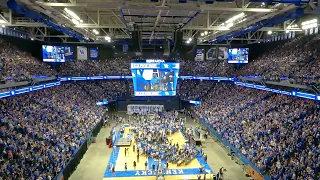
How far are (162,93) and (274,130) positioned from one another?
689 inches

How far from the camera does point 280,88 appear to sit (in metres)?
25.9

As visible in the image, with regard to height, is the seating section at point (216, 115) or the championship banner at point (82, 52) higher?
the championship banner at point (82, 52)

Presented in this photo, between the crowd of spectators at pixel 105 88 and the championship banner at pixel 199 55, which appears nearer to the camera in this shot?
the crowd of spectators at pixel 105 88

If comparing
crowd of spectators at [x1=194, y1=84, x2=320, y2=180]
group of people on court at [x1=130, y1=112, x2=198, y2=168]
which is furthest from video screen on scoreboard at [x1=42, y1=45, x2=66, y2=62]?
crowd of spectators at [x1=194, y1=84, x2=320, y2=180]

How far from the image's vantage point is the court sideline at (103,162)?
20.2m

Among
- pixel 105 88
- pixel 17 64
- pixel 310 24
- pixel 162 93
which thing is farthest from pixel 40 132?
pixel 310 24

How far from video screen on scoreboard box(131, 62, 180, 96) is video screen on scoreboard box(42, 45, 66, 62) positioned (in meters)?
11.5

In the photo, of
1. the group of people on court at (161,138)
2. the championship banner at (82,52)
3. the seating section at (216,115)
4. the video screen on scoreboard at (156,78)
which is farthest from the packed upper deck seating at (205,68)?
the championship banner at (82,52)

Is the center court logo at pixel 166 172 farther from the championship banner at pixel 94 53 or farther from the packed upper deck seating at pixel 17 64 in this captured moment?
the championship banner at pixel 94 53

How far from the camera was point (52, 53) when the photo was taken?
3897cm

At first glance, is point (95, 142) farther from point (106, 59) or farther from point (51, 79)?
point (106, 59)

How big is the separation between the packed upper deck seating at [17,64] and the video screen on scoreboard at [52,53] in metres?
1.18

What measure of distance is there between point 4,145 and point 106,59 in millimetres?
33210

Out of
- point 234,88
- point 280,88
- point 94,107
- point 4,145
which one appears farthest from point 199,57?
point 4,145
